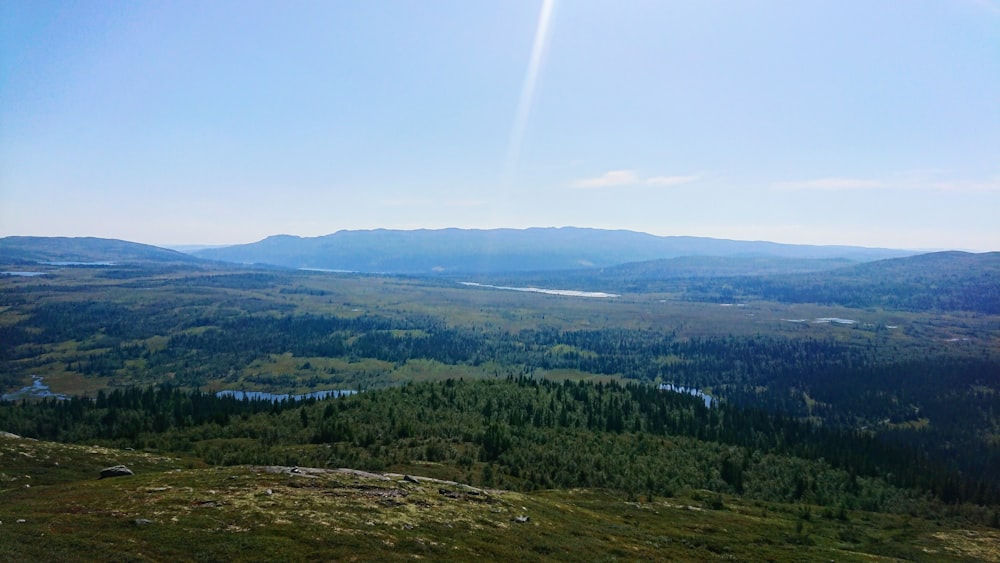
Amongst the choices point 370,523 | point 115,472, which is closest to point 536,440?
point 370,523

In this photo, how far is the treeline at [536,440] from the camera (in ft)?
325

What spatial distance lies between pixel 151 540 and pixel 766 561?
55.9m

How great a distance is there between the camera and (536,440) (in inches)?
4678

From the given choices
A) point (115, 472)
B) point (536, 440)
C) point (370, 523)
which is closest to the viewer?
point (370, 523)

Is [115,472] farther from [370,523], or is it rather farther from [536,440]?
[536,440]

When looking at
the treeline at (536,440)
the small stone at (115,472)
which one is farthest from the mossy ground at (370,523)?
the treeline at (536,440)

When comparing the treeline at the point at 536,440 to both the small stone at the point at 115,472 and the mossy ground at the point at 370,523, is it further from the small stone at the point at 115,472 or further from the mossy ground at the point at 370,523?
the small stone at the point at 115,472

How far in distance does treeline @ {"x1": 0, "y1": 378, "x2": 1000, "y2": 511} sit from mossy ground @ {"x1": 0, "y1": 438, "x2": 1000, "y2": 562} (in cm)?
1598

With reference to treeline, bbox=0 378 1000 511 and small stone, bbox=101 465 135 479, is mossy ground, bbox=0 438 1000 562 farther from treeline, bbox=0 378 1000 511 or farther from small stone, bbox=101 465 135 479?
treeline, bbox=0 378 1000 511

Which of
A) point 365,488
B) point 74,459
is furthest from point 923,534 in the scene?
point 74,459

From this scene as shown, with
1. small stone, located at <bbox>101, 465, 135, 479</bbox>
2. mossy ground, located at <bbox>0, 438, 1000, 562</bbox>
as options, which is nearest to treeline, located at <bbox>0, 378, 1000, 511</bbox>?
mossy ground, located at <bbox>0, 438, 1000, 562</bbox>

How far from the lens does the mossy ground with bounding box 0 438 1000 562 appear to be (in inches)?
1443

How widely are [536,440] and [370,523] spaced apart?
7744 centimetres

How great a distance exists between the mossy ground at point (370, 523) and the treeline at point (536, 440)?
16.0 meters
